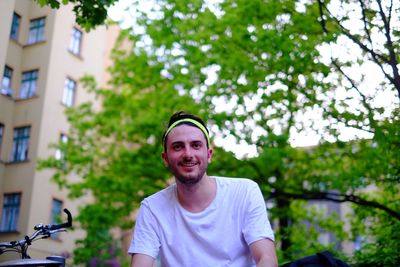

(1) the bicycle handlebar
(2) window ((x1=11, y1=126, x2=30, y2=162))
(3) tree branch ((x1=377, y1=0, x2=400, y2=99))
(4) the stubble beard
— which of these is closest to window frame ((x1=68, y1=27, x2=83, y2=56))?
(2) window ((x1=11, y1=126, x2=30, y2=162))

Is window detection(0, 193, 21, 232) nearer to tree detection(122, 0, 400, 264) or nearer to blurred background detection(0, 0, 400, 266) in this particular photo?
blurred background detection(0, 0, 400, 266)

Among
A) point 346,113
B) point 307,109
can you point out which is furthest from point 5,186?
point 346,113

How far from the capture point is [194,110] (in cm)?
1393

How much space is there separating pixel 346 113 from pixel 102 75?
1761 centimetres

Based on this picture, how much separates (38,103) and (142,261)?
14815mm

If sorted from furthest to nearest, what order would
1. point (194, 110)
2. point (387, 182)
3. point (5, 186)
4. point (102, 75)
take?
point (102, 75)
point (194, 110)
point (5, 186)
point (387, 182)

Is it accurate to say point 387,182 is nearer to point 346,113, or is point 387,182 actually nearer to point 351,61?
point 346,113

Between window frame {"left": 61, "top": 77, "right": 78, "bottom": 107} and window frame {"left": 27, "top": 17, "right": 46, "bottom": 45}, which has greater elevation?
window frame {"left": 61, "top": 77, "right": 78, "bottom": 107}

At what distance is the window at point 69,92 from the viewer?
20.9 m

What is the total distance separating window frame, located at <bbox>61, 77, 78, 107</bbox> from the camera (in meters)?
20.9

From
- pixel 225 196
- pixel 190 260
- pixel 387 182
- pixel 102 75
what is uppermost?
pixel 102 75

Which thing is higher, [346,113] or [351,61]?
[351,61]

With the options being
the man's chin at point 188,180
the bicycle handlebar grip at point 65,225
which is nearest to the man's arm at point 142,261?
the man's chin at point 188,180

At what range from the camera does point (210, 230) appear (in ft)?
9.91
